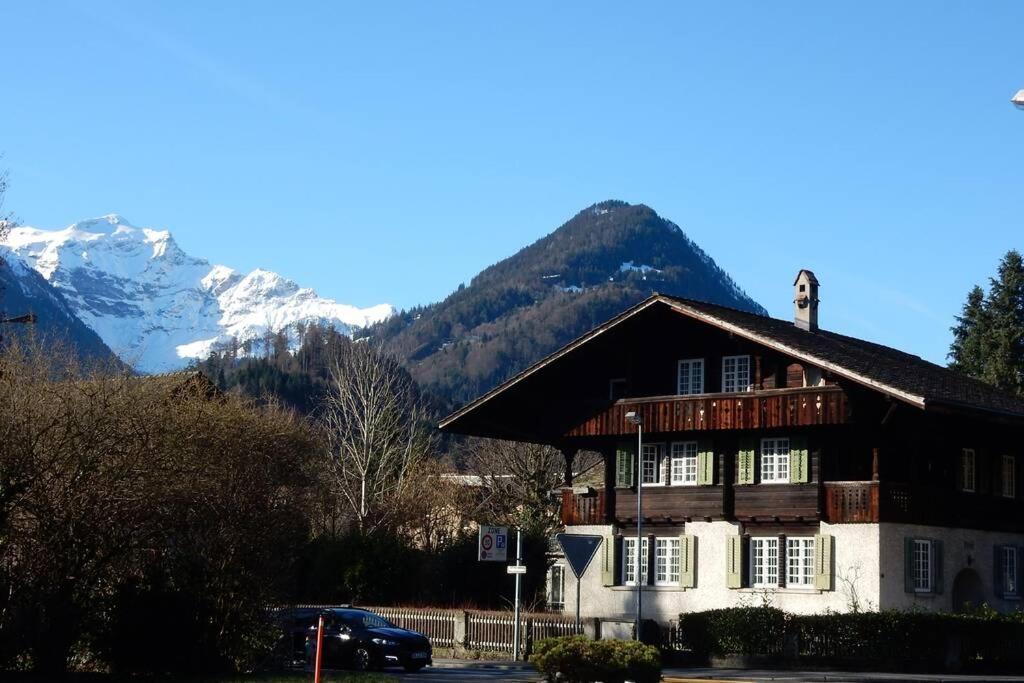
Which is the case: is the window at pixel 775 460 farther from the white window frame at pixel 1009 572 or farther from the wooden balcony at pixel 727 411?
the white window frame at pixel 1009 572

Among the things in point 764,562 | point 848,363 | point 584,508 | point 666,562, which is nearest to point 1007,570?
point 764,562

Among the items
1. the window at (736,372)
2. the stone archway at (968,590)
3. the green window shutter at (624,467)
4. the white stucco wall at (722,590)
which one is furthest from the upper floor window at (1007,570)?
the green window shutter at (624,467)

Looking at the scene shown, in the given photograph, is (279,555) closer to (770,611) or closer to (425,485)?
(770,611)

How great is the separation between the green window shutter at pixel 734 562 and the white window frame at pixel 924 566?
518 cm

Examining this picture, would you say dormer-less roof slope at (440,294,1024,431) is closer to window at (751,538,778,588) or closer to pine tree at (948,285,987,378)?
window at (751,538,778,588)

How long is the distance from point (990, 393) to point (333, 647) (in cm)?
2535

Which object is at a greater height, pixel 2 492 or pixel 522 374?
pixel 522 374

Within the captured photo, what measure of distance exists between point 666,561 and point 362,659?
1565cm

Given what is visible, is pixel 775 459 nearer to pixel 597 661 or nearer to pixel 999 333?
pixel 597 661

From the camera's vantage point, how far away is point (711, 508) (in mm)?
49031

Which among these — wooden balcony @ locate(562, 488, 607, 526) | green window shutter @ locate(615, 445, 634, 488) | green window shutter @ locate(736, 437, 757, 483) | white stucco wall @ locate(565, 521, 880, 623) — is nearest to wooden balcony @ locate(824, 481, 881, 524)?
white stucco wall @ locate(565, 521, 880, 623)

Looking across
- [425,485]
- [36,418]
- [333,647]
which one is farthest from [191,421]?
[425,485]

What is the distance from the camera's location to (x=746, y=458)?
48.5 metres

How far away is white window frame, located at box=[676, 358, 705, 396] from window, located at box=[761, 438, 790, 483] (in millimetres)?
2996
